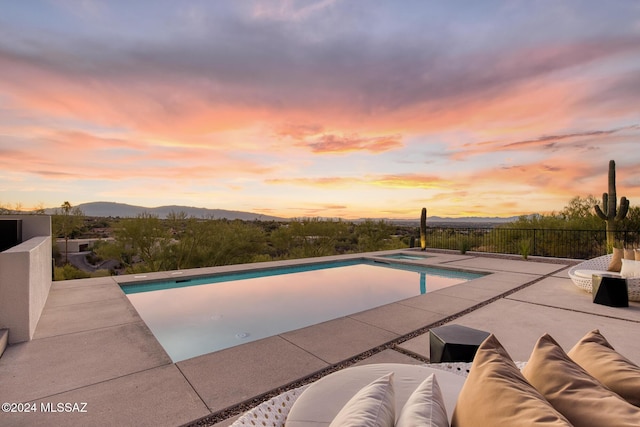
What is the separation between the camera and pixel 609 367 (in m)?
0.96

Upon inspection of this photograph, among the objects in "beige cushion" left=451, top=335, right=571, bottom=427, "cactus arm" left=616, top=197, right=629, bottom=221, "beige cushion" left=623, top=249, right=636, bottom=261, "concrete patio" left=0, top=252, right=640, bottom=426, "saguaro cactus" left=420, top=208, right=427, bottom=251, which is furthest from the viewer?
"saguaro cactus" left=420, top=208, right=427, bottom=251

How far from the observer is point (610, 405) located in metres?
0.74

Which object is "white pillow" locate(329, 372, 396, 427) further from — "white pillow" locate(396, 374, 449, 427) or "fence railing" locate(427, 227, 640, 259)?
"fence railing" locate(427, 227, 640, 259)

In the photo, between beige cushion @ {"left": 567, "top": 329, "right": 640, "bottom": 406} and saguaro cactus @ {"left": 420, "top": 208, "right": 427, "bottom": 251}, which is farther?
saguaro cactus @ {"left": 420, "top": 208, "right": 427, "bottom": 251}

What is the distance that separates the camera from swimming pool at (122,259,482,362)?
171 inches

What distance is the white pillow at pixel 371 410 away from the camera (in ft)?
2.74

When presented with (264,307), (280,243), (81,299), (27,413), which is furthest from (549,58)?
(280,243)

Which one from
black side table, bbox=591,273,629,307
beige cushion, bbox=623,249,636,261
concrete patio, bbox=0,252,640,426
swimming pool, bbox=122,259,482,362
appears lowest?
swimming pool, bbox=122,259,482,362

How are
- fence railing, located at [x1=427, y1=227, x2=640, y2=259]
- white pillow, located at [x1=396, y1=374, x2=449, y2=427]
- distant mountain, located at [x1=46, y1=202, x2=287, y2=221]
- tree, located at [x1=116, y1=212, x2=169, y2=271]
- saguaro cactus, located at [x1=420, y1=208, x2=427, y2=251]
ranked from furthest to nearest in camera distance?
distant mountain, located at [x1=46, y1=202, x2=287, y2=221], saguaro cactus, located at [x1=420, y1=208, x2=427, y2=251], tree, located at [x1=116, y1=212, x2=169, y2=271], fence railing, located at [x1=427, y1=227, x2=640, y2=259], white pillow, located at [x1=396, y1=374, x2=449, y2=427]

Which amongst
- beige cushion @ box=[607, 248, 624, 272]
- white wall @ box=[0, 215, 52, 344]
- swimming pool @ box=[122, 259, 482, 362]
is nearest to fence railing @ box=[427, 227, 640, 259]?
beige cushion @ box=[607, 248, 624, 272]

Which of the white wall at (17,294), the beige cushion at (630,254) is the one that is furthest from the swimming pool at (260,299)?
the beige cushion at (630,254)

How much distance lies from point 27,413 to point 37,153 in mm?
10441

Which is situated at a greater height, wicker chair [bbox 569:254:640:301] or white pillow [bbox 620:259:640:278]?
white pillow [bbox 620:259:640:278]

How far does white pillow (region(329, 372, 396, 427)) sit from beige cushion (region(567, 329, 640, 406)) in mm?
658
